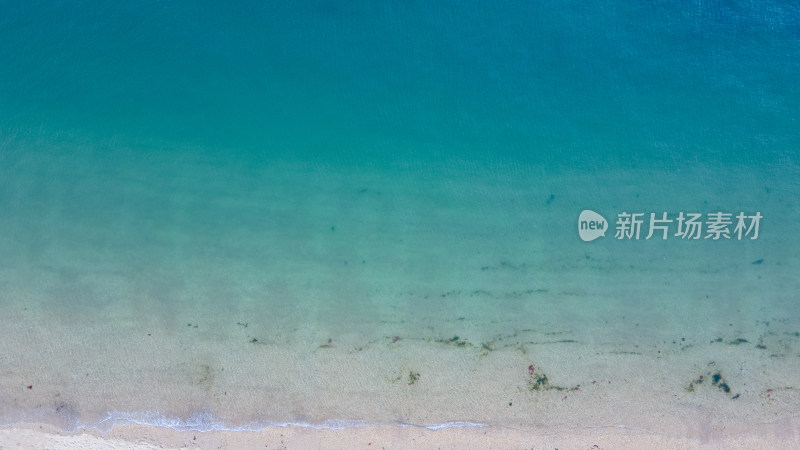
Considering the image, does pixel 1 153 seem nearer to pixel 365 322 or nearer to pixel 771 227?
pixel 365 322

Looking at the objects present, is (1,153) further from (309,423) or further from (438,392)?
(438,392)

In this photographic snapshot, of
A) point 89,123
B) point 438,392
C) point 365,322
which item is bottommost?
point 438,392

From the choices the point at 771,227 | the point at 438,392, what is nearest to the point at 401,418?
the point at 438,392

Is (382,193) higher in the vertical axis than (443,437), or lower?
higher

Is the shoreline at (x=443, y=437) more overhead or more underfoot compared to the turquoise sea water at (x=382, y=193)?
more underfoot

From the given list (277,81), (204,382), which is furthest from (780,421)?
(277,81)

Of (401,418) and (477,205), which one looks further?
(477,205)

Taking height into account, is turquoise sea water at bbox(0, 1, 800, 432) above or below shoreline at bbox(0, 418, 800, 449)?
above

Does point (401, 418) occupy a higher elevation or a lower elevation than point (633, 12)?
lower

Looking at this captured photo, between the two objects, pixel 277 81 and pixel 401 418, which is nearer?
pixel 401 418
